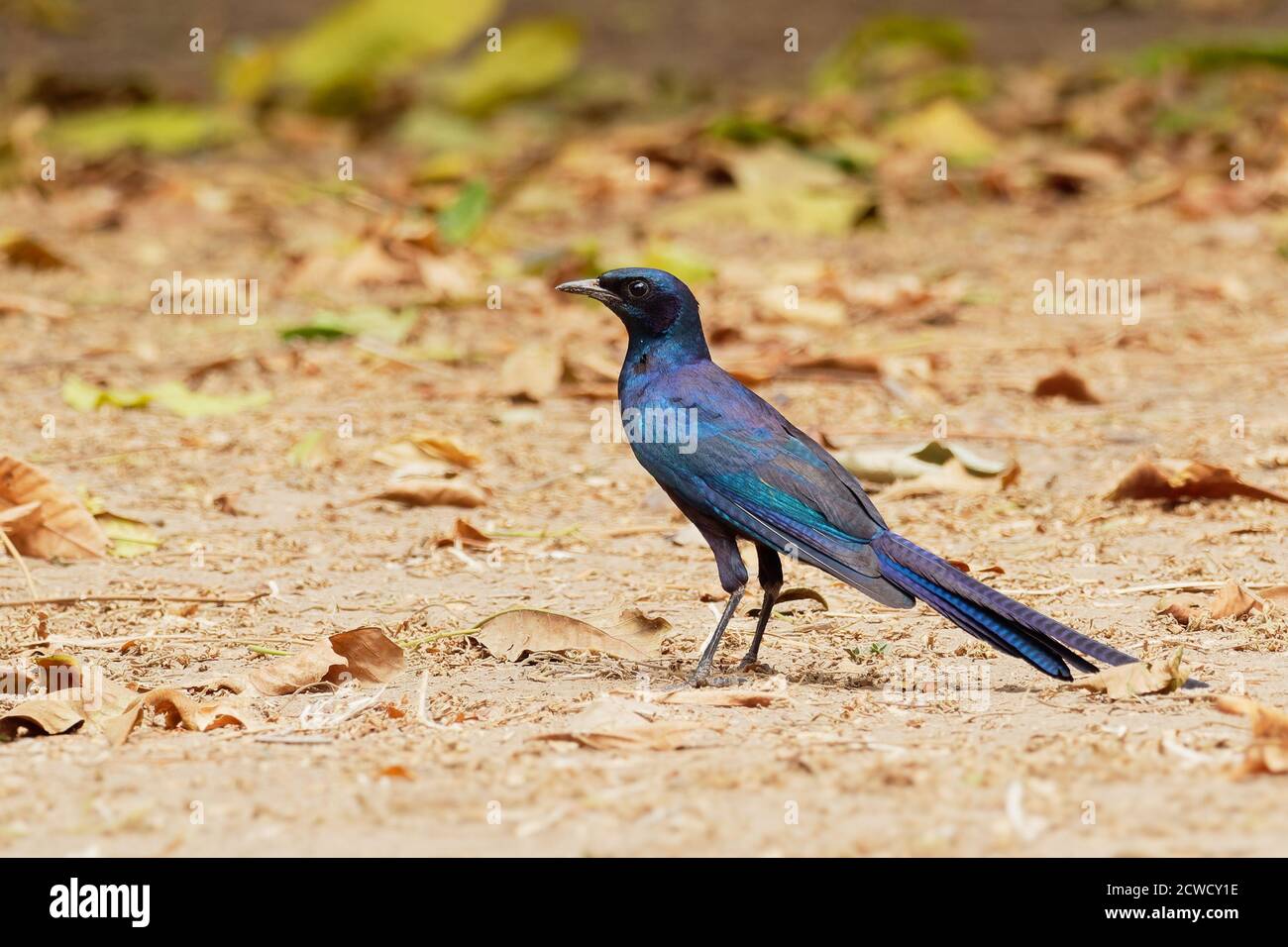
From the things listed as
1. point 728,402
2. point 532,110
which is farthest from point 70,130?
point 728,402

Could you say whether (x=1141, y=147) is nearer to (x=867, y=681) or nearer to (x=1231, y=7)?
(x=1231, y=7)

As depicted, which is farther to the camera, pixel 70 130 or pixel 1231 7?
pixel 1231 7

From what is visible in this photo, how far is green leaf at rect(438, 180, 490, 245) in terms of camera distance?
27.9 feet

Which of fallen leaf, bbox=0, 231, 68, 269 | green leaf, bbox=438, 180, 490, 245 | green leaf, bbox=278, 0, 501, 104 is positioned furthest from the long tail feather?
green leaf, bbox=278, 0, 501, 104

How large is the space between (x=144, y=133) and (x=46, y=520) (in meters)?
7.41

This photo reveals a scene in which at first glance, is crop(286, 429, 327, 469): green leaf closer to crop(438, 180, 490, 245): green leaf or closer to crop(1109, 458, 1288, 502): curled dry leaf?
crop(1109, 458, 1288, 502): curled dry leaf

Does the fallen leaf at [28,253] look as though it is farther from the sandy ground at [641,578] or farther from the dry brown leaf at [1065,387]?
the dry brown leaf at [1065,387]

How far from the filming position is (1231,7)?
16703 millimetres

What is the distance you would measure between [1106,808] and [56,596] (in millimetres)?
2710

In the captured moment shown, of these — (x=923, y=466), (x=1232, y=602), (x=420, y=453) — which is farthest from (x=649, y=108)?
(x=1232, y=602)

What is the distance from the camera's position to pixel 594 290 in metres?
4.43

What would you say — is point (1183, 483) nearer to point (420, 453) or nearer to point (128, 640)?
point (420, 453)

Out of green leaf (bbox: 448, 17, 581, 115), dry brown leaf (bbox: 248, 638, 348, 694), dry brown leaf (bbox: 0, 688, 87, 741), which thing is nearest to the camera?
dry brown leaf (bbox: 0, 688, 87, 741)

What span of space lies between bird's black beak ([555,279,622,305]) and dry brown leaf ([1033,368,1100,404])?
247 centimetres
